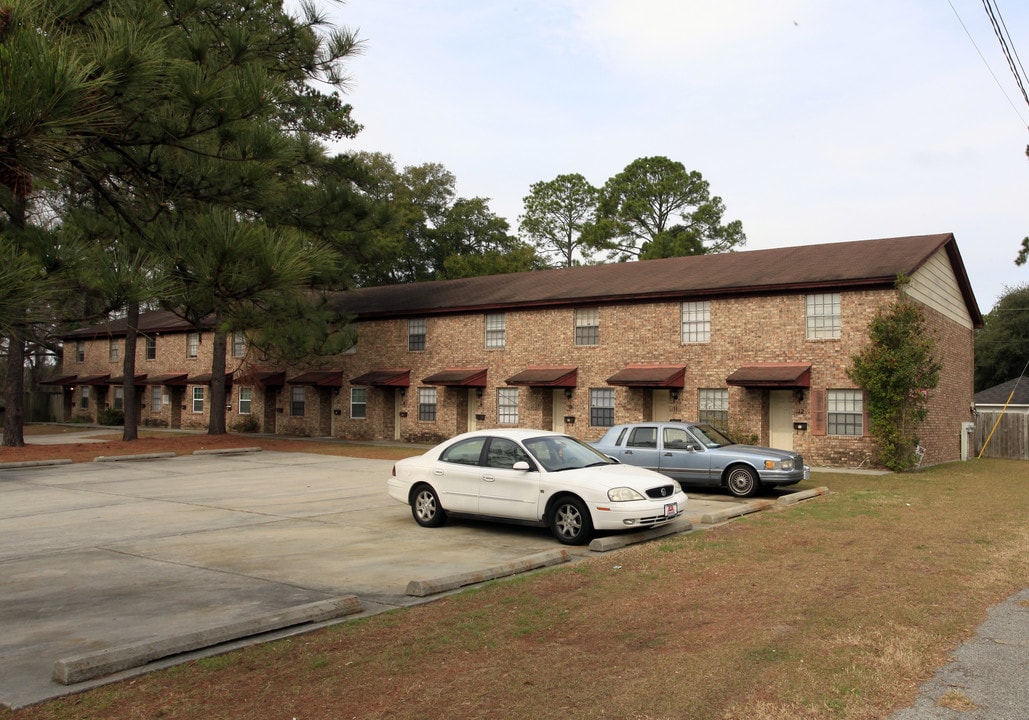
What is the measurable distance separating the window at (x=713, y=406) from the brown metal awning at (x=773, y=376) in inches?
39.6

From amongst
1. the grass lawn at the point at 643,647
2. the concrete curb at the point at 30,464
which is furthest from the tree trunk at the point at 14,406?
the grass lawn at the point at 643,647

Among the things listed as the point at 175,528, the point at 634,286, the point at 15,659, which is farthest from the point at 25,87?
the point at 634,286

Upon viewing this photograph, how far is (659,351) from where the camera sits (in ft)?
88.3

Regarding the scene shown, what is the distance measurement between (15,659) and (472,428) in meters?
26.0

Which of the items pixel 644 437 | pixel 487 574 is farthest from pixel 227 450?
pixel 487 574

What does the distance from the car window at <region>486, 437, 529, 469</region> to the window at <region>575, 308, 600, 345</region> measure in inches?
683

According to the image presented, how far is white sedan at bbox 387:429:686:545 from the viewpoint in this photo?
34.0 ft

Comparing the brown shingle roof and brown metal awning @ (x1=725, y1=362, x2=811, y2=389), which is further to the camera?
the brown shingle roof

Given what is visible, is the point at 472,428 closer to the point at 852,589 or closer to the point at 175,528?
the point at 175,528

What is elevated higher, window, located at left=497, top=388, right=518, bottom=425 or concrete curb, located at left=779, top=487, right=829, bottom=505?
A: window, located at left=497, top=388, right=518, bottom=425

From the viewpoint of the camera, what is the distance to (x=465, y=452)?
11.6 metres

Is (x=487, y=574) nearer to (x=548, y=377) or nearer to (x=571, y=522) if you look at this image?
(x=571, y=522)

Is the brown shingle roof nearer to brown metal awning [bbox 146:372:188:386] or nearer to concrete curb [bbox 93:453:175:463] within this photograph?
brown metal awning [bbox 146:372:188:386]

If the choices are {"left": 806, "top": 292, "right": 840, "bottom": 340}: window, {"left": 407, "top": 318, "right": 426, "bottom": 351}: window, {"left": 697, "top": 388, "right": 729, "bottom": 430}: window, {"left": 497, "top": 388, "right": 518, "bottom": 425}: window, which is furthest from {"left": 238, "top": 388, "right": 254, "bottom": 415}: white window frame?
{"left": 806, "top": 292, "right": 840, "bottom": 340}: window
